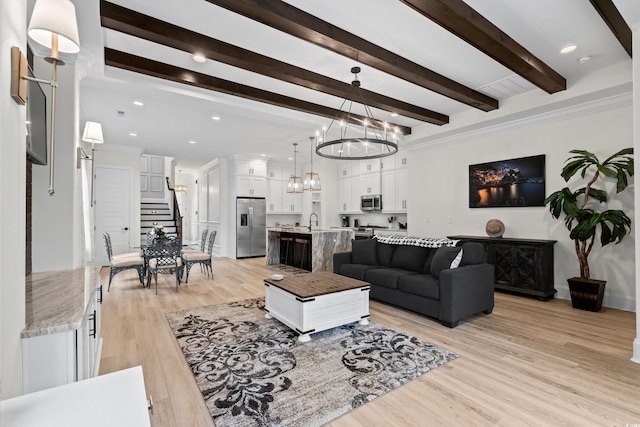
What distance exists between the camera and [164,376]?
2398 mm

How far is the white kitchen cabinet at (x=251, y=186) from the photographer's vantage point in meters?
8.76

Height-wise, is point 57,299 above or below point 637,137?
below

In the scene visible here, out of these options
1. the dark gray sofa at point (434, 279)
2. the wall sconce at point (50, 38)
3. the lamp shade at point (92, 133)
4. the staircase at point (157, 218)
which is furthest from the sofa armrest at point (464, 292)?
the staircase at point (157, 218)

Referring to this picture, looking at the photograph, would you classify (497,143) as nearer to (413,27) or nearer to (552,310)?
(552,310)

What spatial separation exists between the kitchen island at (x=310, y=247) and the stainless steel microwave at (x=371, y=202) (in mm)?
1584

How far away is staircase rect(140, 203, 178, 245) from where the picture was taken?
9.39 metres

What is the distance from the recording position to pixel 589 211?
13.0 ft

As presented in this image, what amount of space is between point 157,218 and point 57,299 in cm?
877

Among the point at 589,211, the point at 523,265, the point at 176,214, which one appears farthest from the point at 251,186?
the point at 589,211

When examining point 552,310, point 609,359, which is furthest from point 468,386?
point 552,310

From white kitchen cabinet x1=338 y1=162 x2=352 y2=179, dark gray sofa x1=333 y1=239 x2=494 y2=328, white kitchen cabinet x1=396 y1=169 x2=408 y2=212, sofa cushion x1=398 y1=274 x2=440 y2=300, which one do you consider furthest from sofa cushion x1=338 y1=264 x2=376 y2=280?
white kitchen cabinet x1=338 y1=162 x2=352 y2=179

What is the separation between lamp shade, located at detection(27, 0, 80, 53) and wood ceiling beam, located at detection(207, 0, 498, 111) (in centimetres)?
115

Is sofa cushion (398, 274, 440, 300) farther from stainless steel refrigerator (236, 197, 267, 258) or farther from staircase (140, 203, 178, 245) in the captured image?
staircase (140, 203, 178, 245)

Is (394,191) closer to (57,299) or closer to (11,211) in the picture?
(57,299)
